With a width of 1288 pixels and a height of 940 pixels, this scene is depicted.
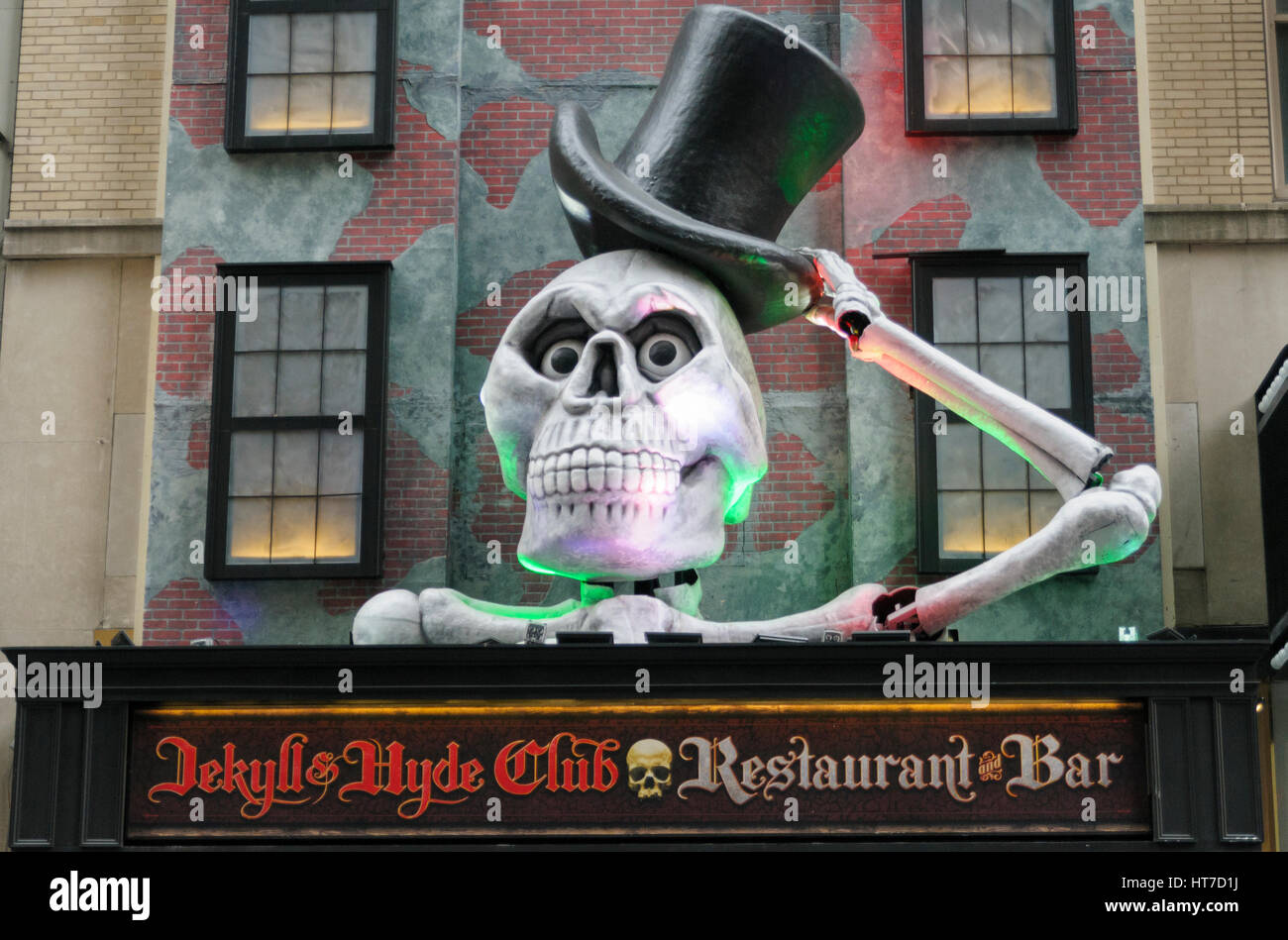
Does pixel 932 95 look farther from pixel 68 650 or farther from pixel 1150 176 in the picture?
pixel 68 650

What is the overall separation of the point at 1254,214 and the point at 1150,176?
0.76 m

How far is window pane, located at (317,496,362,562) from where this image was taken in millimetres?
11227

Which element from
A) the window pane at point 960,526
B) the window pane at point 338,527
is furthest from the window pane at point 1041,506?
the window pane at point 338,527

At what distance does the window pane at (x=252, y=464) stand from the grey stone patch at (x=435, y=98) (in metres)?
2.47

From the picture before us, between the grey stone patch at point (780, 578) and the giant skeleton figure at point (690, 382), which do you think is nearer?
the giant skeleton figure at point (690, 382)

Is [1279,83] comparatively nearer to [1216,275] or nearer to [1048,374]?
[1216,275]

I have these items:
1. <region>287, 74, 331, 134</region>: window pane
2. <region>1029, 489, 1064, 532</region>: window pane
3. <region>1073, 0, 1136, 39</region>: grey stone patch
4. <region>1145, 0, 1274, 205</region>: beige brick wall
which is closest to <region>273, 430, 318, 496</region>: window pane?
<region>287, 74, 331, 134</region>: window pane

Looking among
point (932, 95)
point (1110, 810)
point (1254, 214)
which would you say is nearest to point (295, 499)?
point (932, 95)

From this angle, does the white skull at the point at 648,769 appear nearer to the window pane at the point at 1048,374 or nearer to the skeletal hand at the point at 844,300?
the skeletal hand at the point at 844,300

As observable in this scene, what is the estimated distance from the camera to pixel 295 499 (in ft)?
37.1

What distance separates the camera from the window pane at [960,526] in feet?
36.5

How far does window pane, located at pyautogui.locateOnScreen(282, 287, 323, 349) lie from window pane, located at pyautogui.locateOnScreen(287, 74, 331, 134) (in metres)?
1.16

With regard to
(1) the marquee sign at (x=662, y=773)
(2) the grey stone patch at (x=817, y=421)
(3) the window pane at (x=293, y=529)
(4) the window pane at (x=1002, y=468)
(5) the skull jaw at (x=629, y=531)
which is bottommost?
(1) the marquee sign at (x=662, y=773)
